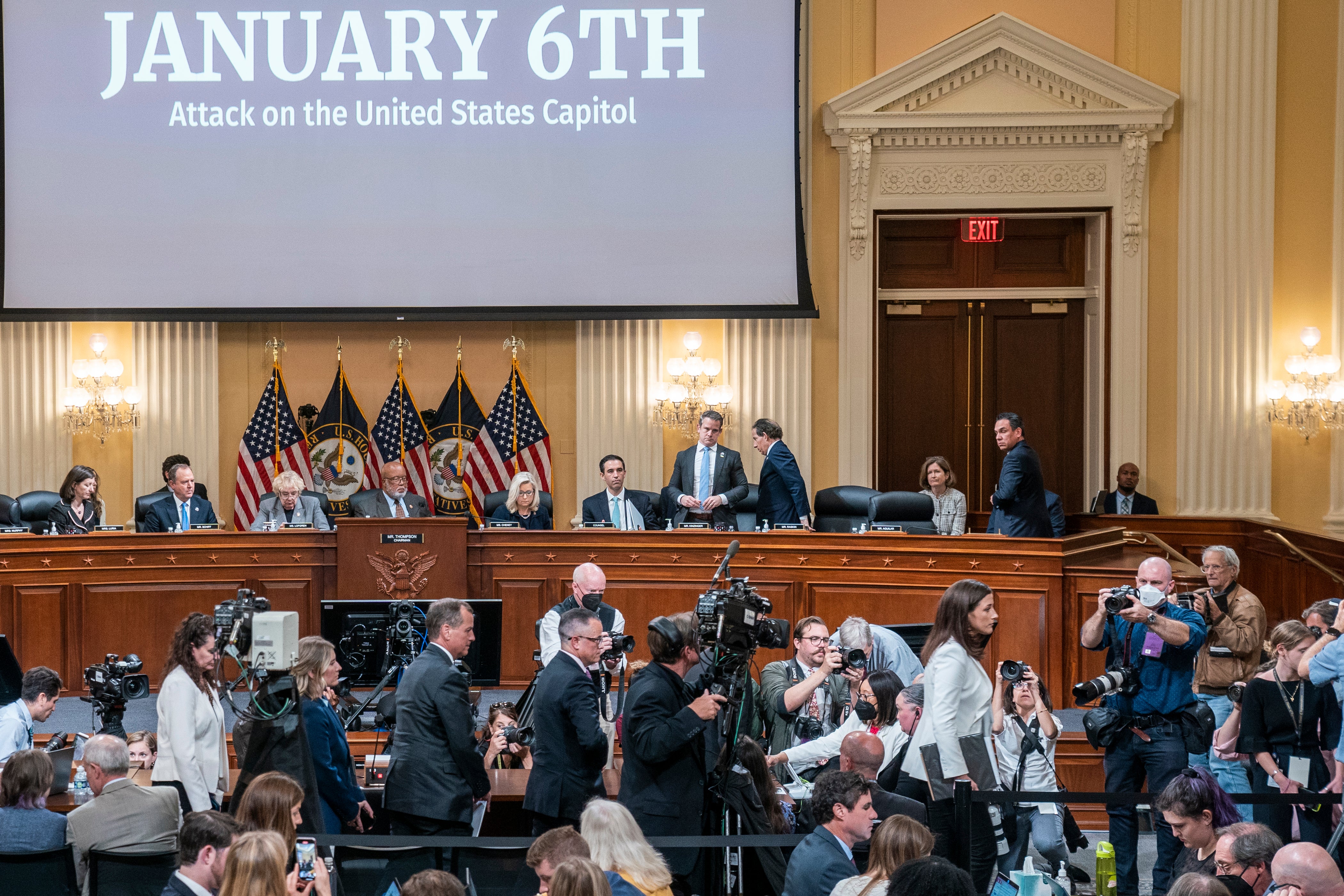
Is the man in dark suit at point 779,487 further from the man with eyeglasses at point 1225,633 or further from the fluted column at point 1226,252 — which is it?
the fluted column at point 1226,252

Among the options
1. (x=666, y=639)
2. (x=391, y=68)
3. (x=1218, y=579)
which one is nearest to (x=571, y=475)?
(x=391, y=68)

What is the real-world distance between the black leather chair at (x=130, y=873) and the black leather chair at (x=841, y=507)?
569 cm

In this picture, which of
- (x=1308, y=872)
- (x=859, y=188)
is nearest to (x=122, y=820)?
(x=1308, y=872)

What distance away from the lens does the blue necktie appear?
32.0 feet

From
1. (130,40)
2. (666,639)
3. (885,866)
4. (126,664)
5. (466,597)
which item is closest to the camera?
(885,866)

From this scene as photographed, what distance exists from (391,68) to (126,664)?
629 centimetres

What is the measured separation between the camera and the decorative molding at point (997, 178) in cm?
1154

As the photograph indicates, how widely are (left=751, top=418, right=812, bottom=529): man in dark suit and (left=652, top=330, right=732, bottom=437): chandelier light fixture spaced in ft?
7.01

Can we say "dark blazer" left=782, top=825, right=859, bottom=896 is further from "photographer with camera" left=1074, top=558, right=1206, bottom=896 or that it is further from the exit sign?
the exit sign

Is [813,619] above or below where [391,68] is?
below

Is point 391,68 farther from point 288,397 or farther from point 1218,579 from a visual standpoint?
point 1218,579

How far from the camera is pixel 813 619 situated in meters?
6.31

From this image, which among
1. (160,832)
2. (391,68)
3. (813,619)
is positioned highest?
(391,68)

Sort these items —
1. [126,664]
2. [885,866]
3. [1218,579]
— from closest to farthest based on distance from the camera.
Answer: [885,866]
[126,664]
[1218,579]
